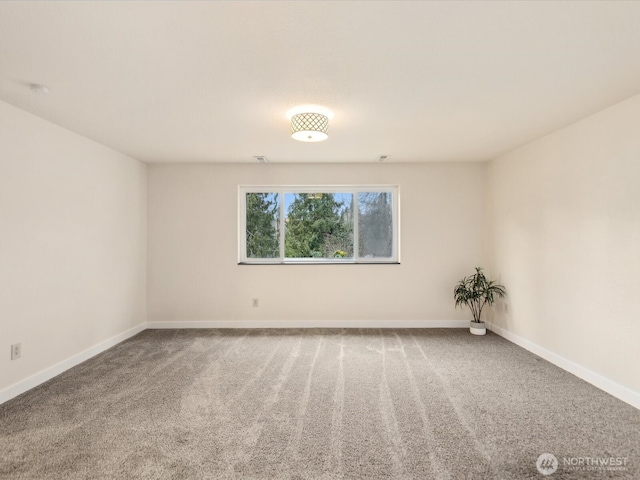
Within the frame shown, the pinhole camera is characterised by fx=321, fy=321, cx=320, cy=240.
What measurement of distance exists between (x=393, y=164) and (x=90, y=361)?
4.32 meters

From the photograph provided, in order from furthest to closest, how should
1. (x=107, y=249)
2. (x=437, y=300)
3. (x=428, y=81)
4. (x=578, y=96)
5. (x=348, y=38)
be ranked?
(x=437, y=300) < (x=107, y=249) < (x=578, y=96) < (x=428, y=81) < (x=348, y=38)

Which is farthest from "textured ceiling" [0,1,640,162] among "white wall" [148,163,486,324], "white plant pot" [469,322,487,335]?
"white plant pot" [469,322,487,335]

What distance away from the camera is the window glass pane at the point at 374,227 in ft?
15.6

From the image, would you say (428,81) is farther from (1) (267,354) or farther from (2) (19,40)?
(1) (267,354)

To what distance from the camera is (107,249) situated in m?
3.73

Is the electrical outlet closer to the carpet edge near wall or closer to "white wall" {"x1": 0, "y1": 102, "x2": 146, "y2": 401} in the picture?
"white wall" {"x1": 0, "y1": 102, "x2": 146, "y2": 401}

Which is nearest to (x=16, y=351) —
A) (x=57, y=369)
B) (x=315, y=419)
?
(x=57, y=369)

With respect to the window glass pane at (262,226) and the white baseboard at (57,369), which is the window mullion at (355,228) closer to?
the window glass pane at (262,226)

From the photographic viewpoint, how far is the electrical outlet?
8.36 feet

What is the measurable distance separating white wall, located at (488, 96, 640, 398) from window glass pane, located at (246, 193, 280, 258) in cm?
309

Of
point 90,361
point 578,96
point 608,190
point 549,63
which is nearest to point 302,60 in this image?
point 549,63

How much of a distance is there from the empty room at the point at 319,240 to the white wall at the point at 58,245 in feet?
0.08

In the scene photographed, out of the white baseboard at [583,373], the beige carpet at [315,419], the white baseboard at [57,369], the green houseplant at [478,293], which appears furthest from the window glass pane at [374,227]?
the white baseboard at [57,369]

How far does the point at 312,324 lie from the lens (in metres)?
4.55
